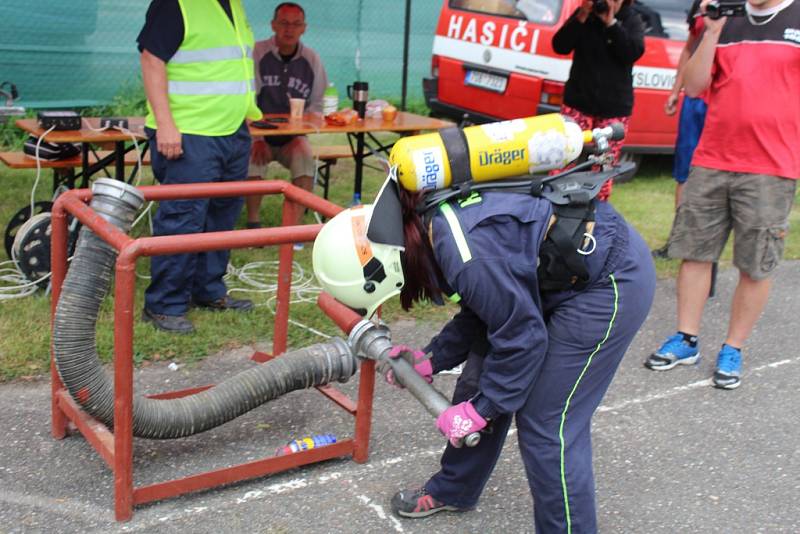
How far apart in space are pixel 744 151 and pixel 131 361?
113 inches

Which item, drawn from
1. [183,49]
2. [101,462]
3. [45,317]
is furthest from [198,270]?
[101,462]

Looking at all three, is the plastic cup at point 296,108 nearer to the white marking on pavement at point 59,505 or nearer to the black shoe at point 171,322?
the black shoe at point 171,322

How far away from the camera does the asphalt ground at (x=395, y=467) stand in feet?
9.91

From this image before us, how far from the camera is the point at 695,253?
434 centimetres

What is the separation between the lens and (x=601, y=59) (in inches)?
219

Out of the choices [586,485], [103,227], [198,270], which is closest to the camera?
[586,485]

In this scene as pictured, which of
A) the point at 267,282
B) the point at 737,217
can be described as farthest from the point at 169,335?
the point at 737,217

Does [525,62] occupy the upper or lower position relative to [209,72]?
lower

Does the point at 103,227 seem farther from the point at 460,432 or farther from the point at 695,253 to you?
the point at 695,253

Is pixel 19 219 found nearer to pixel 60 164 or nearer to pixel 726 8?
pixel 60 164

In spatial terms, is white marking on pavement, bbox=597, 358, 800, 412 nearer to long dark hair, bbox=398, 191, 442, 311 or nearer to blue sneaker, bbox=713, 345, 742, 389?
blue sneaker, bbox=713, 345, 742, 389

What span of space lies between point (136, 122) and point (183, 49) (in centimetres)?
183

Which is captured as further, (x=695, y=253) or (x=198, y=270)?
(x=198, y=270)

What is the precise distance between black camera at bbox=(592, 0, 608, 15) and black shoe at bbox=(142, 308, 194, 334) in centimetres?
302
